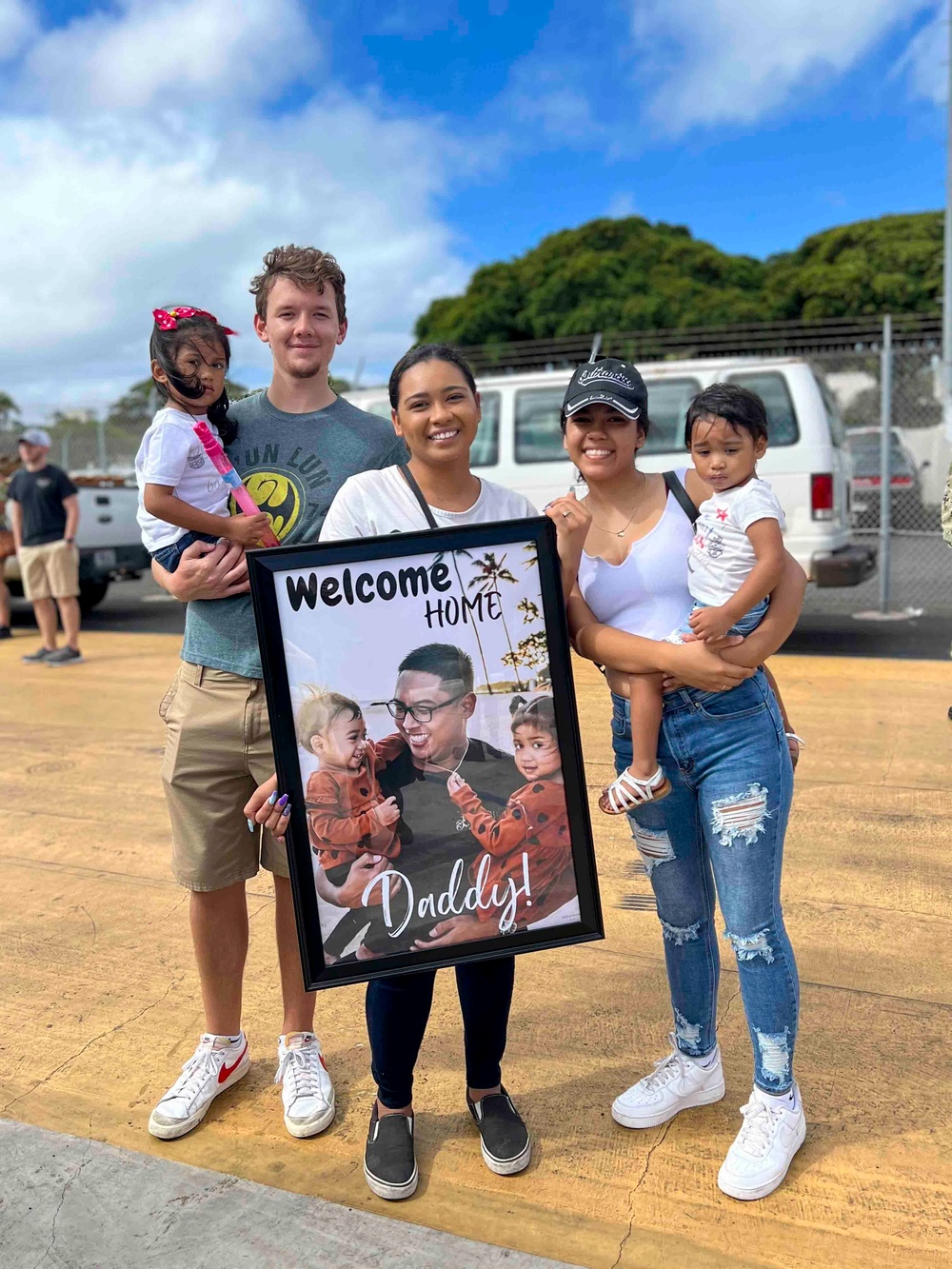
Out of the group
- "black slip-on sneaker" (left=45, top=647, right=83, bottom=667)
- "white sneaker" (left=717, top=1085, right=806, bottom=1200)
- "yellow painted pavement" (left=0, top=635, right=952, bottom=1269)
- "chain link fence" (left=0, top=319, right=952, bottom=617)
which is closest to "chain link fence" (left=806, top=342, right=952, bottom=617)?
"chain link fence" (left=0, top=319, right=952, bottom=617)

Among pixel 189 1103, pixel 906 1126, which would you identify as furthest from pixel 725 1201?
pixel 189 1103

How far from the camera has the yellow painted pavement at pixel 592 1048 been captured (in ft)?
7.64

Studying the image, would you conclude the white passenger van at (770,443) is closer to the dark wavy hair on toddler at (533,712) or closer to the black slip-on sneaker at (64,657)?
the black slip-on sneaker at (64,657)

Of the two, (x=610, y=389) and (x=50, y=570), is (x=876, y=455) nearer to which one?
(x=50, y=570)

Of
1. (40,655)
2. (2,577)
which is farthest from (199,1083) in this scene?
(2,577)

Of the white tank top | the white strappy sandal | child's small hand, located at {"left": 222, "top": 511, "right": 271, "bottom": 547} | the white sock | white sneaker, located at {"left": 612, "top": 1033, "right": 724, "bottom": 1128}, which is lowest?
white sneaker, located at {"left": 612, "top": 1033, "right": 724, "bottom": 1128}

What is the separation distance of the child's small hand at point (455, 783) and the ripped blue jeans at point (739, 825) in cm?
44

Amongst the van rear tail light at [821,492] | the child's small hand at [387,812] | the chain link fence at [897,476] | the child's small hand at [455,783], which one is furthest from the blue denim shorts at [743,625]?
the chain link fence at [897,476]

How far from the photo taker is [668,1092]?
2660 millimetres

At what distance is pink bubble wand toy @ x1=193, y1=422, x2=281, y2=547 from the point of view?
8.45 feet

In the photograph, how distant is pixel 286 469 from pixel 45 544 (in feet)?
24.4

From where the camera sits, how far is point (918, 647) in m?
8.54

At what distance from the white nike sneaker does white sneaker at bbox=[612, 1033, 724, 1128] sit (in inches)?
40.0

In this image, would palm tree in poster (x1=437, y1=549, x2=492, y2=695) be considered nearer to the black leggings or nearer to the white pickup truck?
the black leggings
